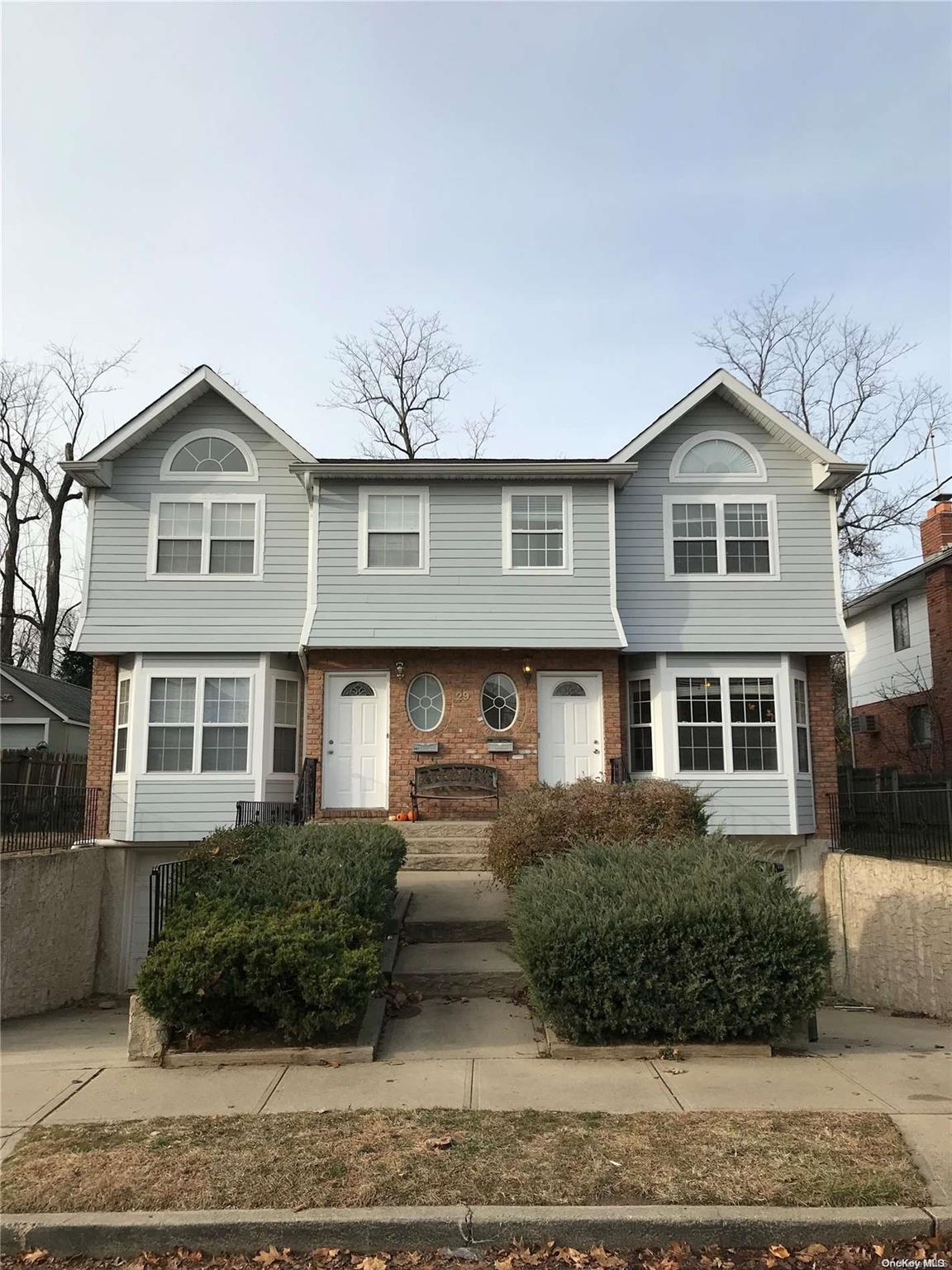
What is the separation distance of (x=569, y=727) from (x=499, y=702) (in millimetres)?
1235

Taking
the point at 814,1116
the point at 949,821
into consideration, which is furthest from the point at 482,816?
the point at 814,1116

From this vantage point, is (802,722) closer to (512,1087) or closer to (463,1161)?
(512,1087)

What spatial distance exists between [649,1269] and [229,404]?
14720 mm

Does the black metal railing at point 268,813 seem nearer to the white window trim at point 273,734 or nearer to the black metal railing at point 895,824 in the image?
the white window trim at point 273,734

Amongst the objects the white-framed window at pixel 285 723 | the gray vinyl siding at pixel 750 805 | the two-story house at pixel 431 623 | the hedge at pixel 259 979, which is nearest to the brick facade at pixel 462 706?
the two-story house at pixel 431 623

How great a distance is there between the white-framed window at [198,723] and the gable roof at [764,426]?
7.47 metres

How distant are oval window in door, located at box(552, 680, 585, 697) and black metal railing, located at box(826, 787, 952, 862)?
4.46 meters

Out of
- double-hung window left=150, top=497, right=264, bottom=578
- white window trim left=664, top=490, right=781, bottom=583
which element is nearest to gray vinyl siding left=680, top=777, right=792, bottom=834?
white window trim left=664, top=490, right=781, bottom=583

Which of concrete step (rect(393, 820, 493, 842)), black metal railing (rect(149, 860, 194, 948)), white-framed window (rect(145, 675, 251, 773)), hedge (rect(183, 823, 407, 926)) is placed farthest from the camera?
white-framed window (rect(145, 675, 251, 773))

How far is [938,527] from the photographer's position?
891 inches

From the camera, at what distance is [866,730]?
2589 cm

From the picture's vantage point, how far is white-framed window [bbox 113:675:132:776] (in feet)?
51.6

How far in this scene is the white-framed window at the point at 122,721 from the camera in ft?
51.6

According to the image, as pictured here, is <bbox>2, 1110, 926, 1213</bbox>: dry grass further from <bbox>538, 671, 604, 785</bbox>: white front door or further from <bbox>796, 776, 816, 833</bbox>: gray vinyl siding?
<bbox>796, 776, 816, 833</bbox>: gray vinyl siding
